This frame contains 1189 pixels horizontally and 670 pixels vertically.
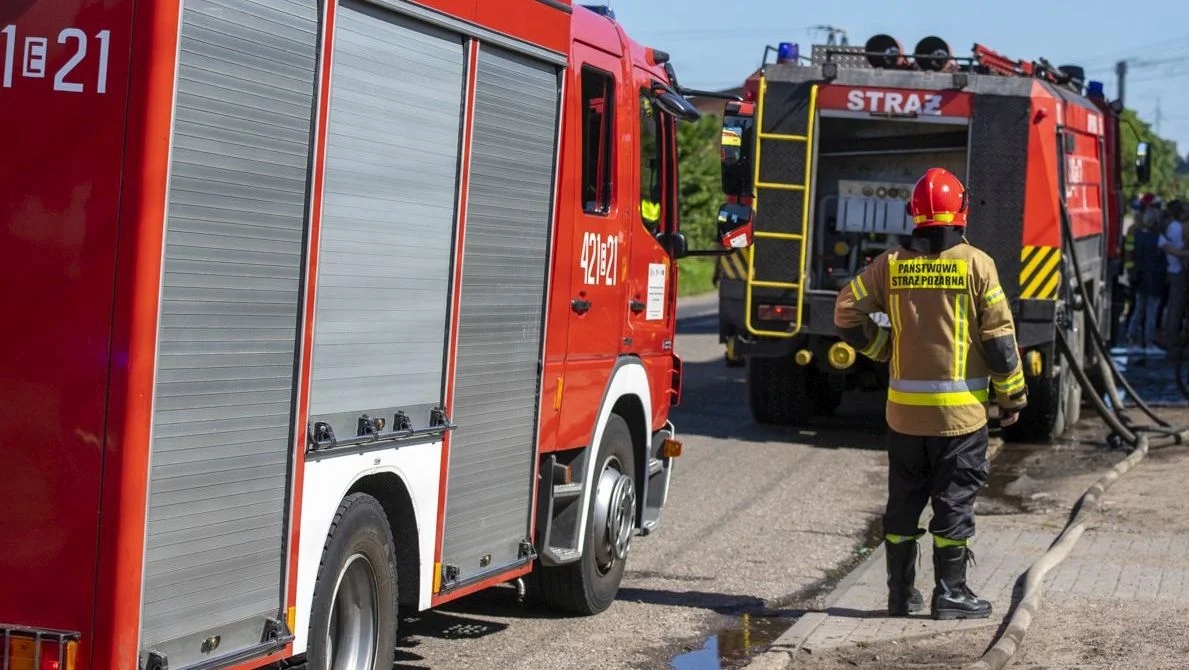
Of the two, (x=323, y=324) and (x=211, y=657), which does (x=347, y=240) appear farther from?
(x=211, y=657)

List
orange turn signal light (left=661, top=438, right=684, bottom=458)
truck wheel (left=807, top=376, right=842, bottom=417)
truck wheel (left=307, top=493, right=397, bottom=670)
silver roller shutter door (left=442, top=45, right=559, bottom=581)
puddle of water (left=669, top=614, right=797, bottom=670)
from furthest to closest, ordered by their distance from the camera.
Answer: truck wheel (left=807, top=376, right=842, bottom=417) → orange turn signal light (left=661, top=438, right=684, bottom=458) → puddle of water (left=669, top=614, right=797, bottom=670) → silver roller shutter door (left=442, top=45, right=559, bottom=581) → truck wheel (left=307, top=493, right=397, bottom=670)

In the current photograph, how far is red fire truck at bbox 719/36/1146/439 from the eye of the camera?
13617 millimetres

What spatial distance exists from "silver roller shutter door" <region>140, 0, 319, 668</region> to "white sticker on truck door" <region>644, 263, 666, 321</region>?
352 centimetres

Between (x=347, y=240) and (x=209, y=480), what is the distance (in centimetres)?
97

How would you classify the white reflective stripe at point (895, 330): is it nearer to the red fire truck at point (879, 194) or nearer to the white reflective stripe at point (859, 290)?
the white reflective stripe at point (859, 290)

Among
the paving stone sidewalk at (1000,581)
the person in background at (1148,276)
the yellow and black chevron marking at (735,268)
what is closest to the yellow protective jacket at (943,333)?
the paving stone sidewalk at (1000,581)

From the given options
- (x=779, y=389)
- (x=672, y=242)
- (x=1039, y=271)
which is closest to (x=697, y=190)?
(x=779, y=389)

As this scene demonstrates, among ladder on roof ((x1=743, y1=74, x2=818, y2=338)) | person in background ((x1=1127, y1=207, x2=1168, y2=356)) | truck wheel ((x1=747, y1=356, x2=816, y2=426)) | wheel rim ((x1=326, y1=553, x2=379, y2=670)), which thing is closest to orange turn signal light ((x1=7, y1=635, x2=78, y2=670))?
wheel rim ((x1=326, y1=553, x2=379, y2=670))

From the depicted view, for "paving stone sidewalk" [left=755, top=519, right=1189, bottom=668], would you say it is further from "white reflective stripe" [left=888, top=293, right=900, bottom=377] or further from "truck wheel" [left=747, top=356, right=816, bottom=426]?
"truck wheel" [left=747, top=356, right=816, bottom=426]

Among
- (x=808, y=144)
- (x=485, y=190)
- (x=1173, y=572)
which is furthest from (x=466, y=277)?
(x=808, y=144)

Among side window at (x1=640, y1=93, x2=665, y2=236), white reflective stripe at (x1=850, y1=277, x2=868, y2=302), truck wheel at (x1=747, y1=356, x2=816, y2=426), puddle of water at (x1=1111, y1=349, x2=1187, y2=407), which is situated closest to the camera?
white reflective stripe at (x1=850, y1=277, x2=868, y2=302)

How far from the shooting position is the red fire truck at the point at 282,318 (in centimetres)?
421

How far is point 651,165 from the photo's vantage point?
8.23m

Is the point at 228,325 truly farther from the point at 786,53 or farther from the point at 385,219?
the point at 786,53
